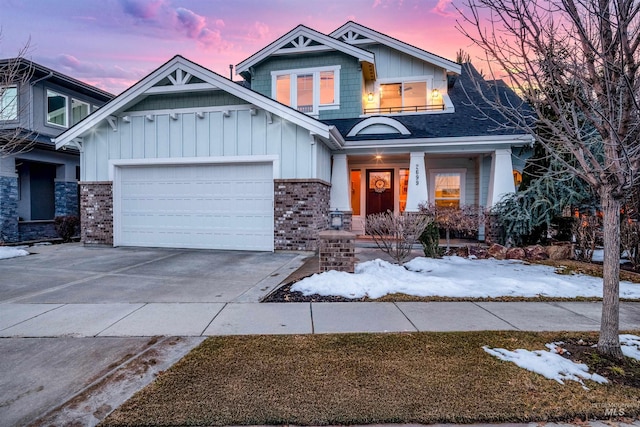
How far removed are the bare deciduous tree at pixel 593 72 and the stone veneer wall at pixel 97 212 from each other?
Answer: 10.9 m

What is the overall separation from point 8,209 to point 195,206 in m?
8.38

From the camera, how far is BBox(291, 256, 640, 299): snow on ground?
5.44 meters

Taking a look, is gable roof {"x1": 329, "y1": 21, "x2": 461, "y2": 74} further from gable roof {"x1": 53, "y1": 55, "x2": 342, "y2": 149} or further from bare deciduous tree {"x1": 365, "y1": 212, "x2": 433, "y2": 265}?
bare deciduous tree {"x1": 365, "y1": 212, "x2": 433, "y2": 265}

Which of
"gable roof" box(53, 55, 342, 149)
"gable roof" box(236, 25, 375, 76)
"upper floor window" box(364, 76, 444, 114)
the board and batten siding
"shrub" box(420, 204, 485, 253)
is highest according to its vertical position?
"gable roof" box(236, 25, 375, 76)

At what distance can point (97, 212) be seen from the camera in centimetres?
1073

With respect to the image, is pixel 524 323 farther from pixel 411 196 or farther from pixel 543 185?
pixel 411 196

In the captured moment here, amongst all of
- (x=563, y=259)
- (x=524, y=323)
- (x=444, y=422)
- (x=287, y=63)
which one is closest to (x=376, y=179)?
(x=287, y=63)

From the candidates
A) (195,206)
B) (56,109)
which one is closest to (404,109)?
(195,206)

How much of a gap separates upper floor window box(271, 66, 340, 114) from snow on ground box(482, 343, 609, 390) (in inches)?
432

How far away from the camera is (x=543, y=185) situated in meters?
9.22

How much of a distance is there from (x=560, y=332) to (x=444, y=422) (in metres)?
2.41

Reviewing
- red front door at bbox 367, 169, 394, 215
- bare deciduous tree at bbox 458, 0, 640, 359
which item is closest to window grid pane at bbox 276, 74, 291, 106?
red front door at bbox 367, 169, 394, 215

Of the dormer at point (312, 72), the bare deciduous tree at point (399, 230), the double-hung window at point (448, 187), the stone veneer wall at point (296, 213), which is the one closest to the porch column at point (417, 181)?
the double-hung window at point (448, 187)

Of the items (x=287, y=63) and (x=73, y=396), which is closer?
(x=73, y=396)
